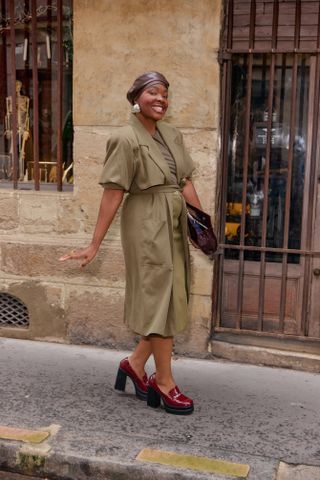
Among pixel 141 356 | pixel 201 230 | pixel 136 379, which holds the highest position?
pixel 201 230

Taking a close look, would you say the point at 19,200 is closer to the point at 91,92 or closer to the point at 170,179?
the point at 91,92

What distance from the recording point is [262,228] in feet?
14.7

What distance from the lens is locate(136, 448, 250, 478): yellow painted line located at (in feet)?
9.57

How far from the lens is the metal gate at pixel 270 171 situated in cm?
432

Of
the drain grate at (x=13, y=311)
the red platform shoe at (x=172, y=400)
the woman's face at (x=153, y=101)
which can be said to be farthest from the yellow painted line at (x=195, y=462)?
the drain grate at (x=13, y=311)

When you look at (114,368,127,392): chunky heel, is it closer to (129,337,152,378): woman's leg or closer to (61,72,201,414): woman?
(129,337,152,378): woman's leg

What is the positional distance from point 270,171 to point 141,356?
5.78ft

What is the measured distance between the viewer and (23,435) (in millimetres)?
3256

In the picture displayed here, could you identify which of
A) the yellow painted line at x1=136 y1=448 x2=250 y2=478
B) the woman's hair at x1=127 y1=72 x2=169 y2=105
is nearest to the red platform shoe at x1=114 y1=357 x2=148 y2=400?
the yellow painted line at x1=136 y1=448 x2=250 y2=478

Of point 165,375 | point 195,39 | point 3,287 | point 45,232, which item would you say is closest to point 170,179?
point 165,375

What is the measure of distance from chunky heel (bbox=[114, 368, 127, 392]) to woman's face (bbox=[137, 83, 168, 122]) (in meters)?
1.61

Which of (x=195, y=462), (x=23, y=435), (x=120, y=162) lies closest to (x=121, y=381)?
(x=23, y=435)

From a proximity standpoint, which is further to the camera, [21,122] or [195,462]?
[21,122]

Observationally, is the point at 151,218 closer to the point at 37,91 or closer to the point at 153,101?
the point at 153,101
